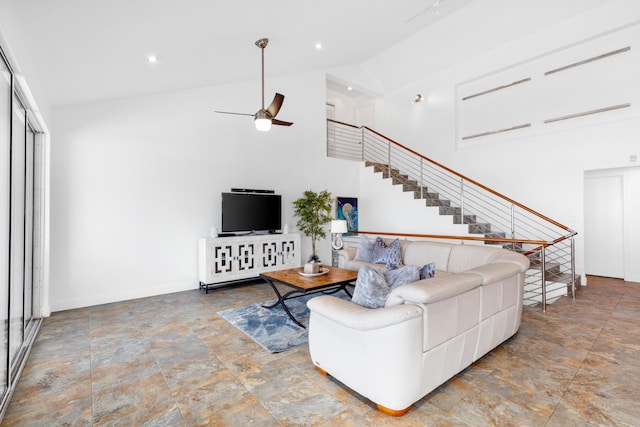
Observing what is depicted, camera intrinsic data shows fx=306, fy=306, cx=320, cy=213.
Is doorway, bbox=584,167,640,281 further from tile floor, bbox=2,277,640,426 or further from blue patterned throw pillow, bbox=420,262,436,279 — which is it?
blue patterned throw pillow, bbox=420,262,436,279

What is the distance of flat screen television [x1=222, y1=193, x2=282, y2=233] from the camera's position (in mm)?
5328

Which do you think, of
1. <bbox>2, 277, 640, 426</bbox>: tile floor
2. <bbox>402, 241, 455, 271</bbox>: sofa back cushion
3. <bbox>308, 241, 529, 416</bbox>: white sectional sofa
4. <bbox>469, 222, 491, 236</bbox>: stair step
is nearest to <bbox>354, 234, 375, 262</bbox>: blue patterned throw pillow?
<bbox>402, 241, 455, 271</bbox>: sofa back cushion

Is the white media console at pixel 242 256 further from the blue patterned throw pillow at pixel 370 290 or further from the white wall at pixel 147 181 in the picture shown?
the blue patterned throw pillow at pixel 370 290

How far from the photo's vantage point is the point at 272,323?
359 centimetres

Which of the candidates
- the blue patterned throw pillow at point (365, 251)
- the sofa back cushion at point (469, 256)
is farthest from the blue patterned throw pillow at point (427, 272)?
the blue patterned throw pillow at point (365, 251)

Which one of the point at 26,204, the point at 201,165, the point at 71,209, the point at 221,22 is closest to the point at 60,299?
the point at 71,209

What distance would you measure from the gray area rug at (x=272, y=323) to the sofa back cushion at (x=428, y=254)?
178cm

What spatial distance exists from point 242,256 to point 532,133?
5.94 meters

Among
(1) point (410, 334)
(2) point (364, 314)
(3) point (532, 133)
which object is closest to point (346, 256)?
(2) point (364, 314)

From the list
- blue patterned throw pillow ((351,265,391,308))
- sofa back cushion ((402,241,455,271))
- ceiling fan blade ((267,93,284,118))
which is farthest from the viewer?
sofa back cushion ((402,241,455,271))

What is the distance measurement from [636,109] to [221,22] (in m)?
6.25

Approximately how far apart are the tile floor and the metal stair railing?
1.03m

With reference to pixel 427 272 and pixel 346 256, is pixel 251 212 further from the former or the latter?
pixel 427 272

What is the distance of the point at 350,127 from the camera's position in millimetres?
8852
